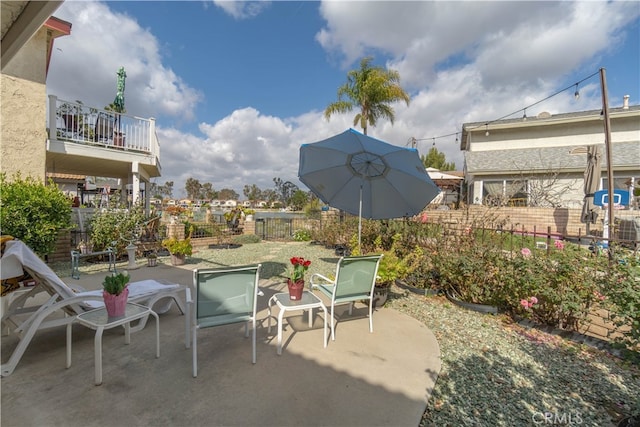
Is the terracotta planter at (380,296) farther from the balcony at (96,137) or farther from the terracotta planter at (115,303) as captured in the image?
the balcony at (96,137)

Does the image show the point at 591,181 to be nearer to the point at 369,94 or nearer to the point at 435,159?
the point at 369,94

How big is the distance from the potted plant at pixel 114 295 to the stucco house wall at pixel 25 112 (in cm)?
670

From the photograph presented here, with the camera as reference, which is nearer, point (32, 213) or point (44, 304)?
point (44, 304)

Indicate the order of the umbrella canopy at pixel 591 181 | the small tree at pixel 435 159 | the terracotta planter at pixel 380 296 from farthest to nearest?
1. the small tree at pixel 435 159
2. the umbrella canopy at pixel 591 181
3. the terracotta planter at pixel 380 296

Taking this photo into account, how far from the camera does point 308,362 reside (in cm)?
275

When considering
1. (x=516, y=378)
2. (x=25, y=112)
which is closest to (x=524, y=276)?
(x=516, y=378)

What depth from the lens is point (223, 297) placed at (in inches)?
102

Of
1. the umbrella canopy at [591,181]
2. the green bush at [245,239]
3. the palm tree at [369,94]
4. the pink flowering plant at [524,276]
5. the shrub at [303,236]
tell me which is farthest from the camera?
the palm tree at [369,94]

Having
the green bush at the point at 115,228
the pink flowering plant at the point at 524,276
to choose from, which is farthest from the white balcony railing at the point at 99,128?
the pink flowering plant at the point at 524,276

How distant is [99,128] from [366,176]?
859 cm

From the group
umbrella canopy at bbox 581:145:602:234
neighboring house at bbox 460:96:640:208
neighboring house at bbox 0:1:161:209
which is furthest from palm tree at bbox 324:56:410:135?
neighboring house at bbox 0:1:161:209

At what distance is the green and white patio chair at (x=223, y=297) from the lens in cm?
245

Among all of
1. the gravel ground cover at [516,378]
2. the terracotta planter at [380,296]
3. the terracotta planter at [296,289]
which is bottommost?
the gravel ground cover at [516,378]

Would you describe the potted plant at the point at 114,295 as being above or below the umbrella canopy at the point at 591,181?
below
